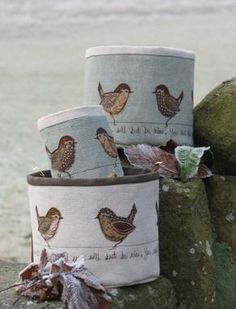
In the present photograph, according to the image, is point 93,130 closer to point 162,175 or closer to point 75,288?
point 162,175

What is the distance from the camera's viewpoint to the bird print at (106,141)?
6.25 ft

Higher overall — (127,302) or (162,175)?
A: (162,175)

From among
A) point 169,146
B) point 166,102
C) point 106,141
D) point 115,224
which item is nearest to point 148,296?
point 115,224

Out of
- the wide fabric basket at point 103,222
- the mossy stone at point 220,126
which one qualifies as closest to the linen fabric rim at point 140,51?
the mossy stone at point 220,126

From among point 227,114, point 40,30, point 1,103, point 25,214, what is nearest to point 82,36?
point 40,30

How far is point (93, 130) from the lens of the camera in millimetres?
1897

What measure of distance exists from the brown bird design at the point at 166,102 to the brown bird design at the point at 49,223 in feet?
1.85

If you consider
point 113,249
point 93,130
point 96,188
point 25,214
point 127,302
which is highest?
point 93,130

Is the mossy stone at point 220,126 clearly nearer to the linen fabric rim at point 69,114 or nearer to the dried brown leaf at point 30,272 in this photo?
the linen fabric rim at point 69,114

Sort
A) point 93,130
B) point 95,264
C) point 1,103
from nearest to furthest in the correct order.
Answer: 1. point 95,264
2. point 93,130
3. point 1,103

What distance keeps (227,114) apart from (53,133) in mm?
648

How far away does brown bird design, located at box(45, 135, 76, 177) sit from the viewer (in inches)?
74.1

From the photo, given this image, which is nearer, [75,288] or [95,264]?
[75,288]

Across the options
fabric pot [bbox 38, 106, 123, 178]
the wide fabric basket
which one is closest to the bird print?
fabric pot [bbox 38, 106, 123, 178]
